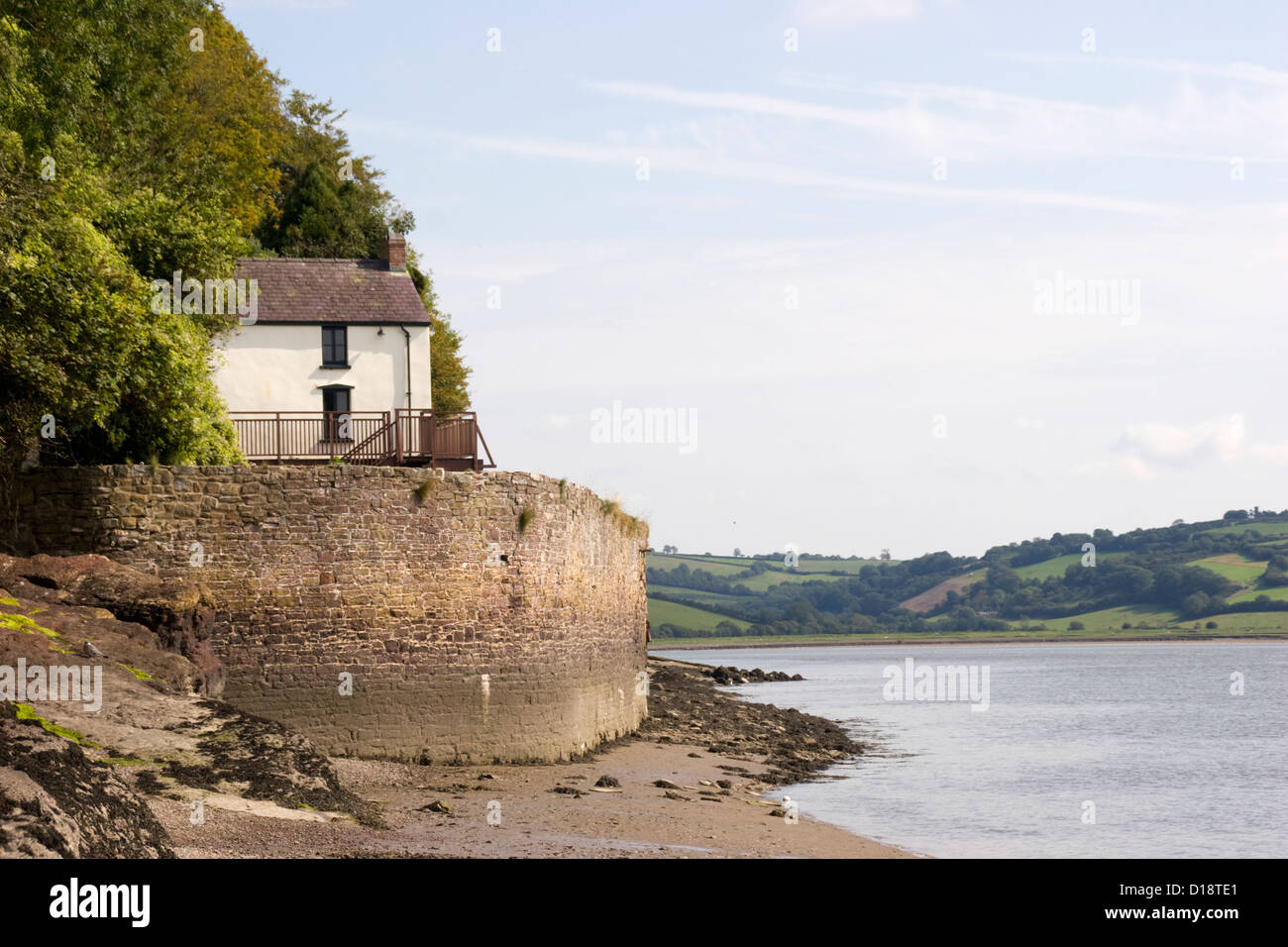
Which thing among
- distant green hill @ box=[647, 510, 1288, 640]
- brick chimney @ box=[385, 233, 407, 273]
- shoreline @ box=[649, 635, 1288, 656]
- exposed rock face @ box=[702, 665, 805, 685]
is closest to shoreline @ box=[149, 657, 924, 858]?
brick chimney @ box=[385, 233, 407, 273]

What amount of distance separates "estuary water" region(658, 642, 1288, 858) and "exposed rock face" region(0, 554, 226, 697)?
11.8 m

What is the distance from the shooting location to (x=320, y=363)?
33188mm

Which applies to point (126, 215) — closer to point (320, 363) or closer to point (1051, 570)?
point (320, 363)

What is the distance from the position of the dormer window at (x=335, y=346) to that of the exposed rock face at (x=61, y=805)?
20.9m

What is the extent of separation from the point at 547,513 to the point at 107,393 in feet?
26.1

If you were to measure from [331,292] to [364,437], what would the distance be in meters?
5.19

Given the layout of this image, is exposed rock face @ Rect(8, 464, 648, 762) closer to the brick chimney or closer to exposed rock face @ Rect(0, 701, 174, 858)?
exposed rock face @ Rect(0, 701, 174, 858)

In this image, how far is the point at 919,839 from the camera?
23000 mm

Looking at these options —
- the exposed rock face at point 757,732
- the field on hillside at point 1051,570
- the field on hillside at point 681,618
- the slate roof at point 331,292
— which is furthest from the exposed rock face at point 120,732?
the field on hillside at point 1051,570

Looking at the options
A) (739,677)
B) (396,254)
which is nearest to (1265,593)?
(739,677)

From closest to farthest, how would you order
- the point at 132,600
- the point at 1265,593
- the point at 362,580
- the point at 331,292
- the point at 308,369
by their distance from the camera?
the point at 132,600 < the point at 362,580 < the point at 308,369 < the point at 331,292 < the point at 1265,593

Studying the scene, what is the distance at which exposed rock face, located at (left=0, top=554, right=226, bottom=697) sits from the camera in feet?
60.0

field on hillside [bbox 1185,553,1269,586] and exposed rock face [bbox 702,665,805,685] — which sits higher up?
field on hillside [bbox 1185,553,1269,586]
